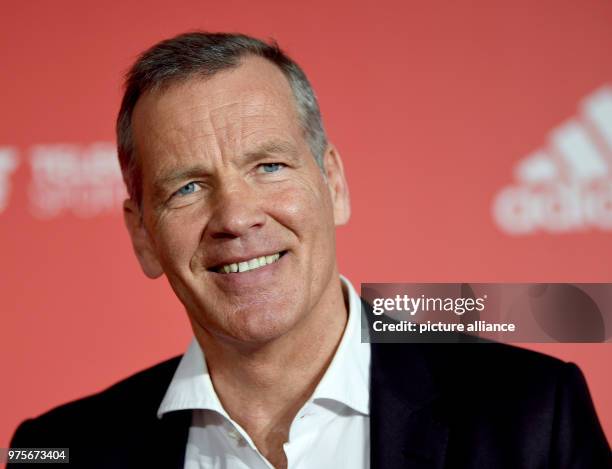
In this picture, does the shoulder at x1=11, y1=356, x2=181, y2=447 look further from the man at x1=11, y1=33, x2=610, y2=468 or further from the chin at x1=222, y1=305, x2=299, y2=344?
Result: the chin at x1=222, y1=305, x2=299, y2=344

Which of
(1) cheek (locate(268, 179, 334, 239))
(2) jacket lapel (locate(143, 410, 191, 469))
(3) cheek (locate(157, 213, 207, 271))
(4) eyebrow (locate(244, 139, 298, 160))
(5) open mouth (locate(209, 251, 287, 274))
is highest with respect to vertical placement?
(4) eyebrow (locate(244, 139, 298, 160))

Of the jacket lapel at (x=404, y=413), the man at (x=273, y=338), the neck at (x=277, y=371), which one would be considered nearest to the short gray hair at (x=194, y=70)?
the man at (x=273, y=338)

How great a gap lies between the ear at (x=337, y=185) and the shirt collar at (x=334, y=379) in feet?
0.50

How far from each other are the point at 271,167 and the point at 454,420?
0.65 m

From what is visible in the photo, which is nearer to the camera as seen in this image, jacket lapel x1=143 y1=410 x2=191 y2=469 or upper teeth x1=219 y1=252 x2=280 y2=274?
upper teeth x1=219 y1=252 x2=280 y2=274

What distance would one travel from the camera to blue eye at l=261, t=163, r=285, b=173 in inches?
77.7

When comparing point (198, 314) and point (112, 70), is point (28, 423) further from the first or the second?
point (112, 70)

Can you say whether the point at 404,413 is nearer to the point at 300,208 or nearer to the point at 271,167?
the point at 300,208

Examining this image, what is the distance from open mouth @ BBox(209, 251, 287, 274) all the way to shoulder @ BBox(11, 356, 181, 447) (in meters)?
0.44

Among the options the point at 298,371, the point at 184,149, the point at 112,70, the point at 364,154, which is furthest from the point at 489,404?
the point at 112,70

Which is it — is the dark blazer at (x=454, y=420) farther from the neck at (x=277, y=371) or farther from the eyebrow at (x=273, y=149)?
the eyebrow at (x=273, y=149)

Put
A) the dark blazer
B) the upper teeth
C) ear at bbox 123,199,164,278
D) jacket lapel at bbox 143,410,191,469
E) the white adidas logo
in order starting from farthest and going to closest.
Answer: the white adidas logo
ear at bbox 123,199,164,278
jacket lapel at bbox 143,410,191,469
the upper teeth
the dark blazer

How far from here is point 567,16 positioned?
295 centimetres

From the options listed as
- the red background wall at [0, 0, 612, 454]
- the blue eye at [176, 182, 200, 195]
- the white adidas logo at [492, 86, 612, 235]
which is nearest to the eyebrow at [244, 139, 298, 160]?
the blue eye at [176, 182, 200, 195]
